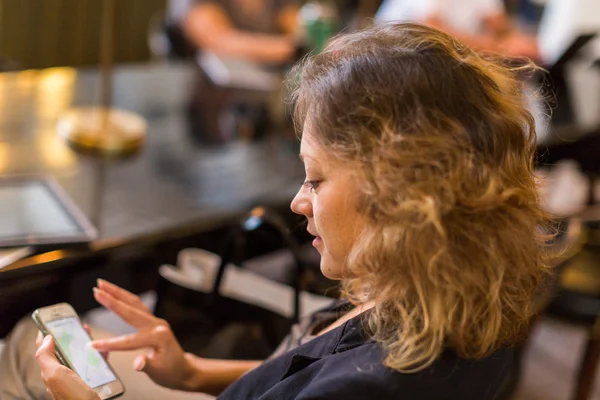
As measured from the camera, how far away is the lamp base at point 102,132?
5.23ft

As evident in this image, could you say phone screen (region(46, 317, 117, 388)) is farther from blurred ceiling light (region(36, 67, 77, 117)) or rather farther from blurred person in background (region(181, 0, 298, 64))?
blurred person in background (region(181, 0, 298, 64))

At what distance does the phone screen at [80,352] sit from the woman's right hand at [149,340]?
4 centimetres

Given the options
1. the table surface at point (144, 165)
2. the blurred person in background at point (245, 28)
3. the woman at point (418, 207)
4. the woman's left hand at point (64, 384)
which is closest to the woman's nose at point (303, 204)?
the woman at point (418, 207)

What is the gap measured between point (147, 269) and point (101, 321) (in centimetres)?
17

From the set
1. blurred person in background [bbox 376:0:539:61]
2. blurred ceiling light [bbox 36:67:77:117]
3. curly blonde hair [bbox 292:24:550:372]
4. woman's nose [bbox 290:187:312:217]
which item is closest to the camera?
curly blonde hair [bbox 292:24:550:372]

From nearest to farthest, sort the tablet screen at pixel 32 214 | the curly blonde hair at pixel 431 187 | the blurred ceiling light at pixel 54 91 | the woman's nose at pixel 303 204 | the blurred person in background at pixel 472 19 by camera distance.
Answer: the curly blonde hair at pixel 431 187 < the woman's nose at pixel 303 204 < the tablet screen at pixel 32 214 < the blurred ceiling light at pixel 54 91 < the blurred person in background at pixel 472 19

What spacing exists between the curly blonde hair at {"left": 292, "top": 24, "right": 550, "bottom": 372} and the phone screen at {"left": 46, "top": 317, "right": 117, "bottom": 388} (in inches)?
15.2

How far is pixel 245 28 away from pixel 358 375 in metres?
2.54

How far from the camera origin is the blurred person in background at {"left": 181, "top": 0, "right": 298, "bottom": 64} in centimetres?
271

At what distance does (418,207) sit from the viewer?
29.2 inches

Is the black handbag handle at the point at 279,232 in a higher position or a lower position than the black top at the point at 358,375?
lower

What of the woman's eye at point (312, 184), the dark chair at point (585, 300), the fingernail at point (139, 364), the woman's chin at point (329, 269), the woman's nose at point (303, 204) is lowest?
the dark chair at point (585, 300)

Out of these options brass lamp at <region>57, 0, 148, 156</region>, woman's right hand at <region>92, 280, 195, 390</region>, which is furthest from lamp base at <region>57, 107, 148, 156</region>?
woman's right hand at <region>92, 280, 195, 390</region>

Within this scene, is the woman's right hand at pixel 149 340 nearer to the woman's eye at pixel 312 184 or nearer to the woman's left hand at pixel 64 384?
the woman's left hand at pixel 64 384
